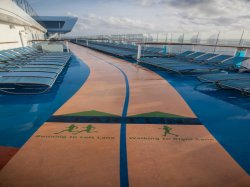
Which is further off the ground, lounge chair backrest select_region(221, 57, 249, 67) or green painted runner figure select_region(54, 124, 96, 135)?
lounge chair backrest select_region(221, 57, 249, 67)

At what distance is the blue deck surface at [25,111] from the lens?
3348 mm

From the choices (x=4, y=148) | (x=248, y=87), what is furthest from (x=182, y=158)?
(x=248, y=87)

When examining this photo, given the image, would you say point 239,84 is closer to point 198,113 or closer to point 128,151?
point 198,113

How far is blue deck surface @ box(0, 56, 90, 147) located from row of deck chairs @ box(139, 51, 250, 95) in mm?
5658

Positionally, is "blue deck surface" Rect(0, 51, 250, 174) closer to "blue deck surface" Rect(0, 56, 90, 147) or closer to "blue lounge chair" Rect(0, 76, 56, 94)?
"blue deck surface" Rect(0, 56, 90, 147)

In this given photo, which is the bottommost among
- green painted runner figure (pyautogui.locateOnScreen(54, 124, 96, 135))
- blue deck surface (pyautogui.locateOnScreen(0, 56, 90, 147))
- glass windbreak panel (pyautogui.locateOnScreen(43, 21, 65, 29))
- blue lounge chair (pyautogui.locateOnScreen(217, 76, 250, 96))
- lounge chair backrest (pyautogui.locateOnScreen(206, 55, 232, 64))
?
blue deck surface (pyautogui.locateOnScreen(0, 56, 90, 147))

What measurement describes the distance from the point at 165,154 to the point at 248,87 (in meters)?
4.64

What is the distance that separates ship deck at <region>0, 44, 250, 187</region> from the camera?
7.66 feet

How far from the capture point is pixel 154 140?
3.24 metres

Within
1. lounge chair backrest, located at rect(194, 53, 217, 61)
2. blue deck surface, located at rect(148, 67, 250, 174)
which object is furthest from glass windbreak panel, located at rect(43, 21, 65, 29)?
blue deck surface, located at rect(148, 67, 250, 174)

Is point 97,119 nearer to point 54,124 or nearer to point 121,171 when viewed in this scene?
point 54,124

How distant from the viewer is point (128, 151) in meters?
2.90

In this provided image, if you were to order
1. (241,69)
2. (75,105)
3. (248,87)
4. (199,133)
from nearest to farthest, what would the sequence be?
(199,133) < (75,105) < (248,87) < (241,69)

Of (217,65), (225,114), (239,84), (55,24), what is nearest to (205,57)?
(217,65)
